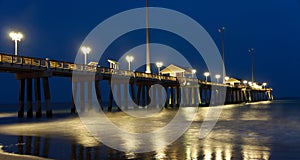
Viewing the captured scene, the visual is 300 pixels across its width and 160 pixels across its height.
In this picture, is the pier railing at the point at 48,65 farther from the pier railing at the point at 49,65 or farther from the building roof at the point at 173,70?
the building roof at the point at 173,70

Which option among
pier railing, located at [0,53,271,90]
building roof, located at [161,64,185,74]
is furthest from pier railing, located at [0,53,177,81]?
building roof, located at [161,64,185,74]

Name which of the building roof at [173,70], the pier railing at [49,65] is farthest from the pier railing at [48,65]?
the building roof at [173,70]

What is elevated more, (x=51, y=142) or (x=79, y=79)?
(x=79, y=79)

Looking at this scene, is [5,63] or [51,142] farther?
[5,63]

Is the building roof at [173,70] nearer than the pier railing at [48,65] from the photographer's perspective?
No

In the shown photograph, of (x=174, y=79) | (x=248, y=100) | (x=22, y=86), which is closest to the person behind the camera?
(x=22, y=86)

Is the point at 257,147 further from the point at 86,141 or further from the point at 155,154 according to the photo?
the point at 86,141

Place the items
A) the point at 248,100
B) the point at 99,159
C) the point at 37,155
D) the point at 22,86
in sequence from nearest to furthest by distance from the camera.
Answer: the point at 99,159, the point at 37,155, the point at 22,86, the point at 248,100

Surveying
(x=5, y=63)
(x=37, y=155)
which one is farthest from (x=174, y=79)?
(x=37, y=155)

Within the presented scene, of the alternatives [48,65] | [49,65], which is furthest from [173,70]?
[48,65]

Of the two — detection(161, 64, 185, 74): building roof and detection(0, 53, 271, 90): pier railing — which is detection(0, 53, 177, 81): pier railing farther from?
detection(161, 64, 185, 74): building roof

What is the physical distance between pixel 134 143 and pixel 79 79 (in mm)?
24085

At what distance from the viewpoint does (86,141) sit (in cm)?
1493

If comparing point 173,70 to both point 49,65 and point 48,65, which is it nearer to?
point 49,65
